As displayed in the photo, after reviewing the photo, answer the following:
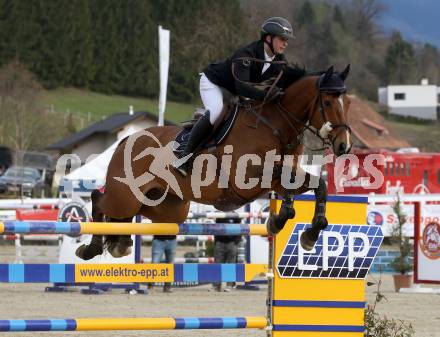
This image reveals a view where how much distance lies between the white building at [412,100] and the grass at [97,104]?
1098 inches

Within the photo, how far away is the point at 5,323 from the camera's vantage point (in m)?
6.02

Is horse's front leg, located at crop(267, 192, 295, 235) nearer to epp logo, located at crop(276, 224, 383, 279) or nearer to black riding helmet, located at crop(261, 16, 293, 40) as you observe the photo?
epp logo, located at crop(276, 224, 383, 279)

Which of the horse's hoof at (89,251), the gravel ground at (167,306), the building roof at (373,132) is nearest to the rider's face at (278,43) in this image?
the horse's hoof at (89,251)

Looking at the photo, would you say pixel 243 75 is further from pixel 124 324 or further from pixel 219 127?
pixel 124 324

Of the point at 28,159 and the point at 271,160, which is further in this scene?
the point at 28,159

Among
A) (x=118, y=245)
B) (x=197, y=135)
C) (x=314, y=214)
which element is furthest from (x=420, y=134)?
(x=314, y=214)

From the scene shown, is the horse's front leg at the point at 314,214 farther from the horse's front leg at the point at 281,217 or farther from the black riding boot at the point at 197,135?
the black riding boot at the point at 197,135

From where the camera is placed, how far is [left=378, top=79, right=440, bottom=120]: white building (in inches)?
3602

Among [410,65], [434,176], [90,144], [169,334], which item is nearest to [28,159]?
[90,144]

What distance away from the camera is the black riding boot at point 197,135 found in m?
7.51

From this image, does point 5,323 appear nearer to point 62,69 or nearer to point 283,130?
point 283,130

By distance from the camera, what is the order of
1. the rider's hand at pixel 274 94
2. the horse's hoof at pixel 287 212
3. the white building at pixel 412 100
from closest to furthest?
the horse's hoof at pixel 287 212 < the rider's hand at pixel 274 94 < the white building at pixel 412 100

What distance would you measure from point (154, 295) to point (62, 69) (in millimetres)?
60081

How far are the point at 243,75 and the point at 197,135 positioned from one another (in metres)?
0.63
